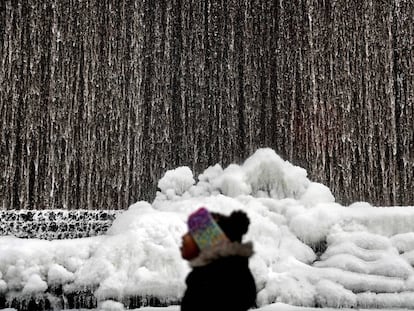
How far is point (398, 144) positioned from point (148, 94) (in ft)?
16.2

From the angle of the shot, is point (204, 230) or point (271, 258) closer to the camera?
point (204, 230)

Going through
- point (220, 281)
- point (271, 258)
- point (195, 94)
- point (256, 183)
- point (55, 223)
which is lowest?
point (271, 258)

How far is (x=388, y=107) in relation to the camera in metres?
11.3

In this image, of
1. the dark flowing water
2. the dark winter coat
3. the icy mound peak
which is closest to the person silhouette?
the dark winter coat

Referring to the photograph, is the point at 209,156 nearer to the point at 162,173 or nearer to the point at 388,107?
the point at 162,173

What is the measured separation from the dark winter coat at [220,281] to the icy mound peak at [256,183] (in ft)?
19.9

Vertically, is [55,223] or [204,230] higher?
[204,230]

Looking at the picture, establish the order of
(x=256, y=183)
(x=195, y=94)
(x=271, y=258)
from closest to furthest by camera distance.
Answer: (x=271, y=258) → (x=256, y=183) → (x=195, y=94)

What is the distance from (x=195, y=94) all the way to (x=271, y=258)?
14.8 feet

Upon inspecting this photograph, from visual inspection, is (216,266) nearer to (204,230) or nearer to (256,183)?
(204,230)

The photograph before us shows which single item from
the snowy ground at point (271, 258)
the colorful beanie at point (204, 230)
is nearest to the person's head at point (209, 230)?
the colorful beanie at point (204, 230)

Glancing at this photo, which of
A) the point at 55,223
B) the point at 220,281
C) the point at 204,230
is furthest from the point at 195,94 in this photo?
the point at 220,281

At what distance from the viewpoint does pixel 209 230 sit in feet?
10.6

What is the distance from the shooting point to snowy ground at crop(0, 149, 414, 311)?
7.03 meters
